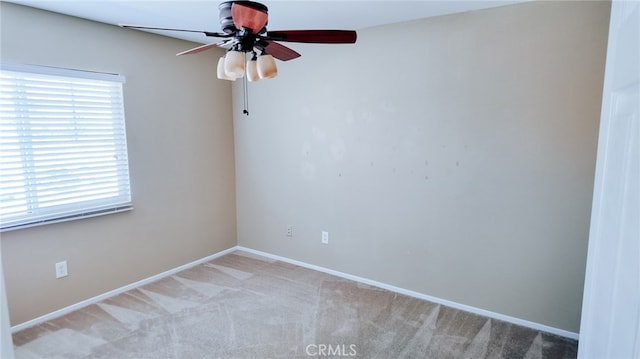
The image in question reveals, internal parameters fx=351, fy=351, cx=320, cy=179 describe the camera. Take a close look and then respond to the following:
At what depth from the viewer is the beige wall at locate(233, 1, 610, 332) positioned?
2387 millimetres

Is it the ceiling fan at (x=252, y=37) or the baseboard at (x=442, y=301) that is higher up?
the ceiling fan at (x=252, y=37)

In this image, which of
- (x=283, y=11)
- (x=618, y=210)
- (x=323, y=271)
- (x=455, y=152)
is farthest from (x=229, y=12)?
(x=323, y=271)

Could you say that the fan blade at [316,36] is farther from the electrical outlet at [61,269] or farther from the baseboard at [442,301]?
the electrical outlet at [61,269]

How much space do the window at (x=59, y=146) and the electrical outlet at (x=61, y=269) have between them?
1.21 ft

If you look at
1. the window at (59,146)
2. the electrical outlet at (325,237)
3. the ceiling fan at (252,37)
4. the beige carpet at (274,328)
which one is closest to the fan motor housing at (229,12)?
the ceiling fan at (252,37)

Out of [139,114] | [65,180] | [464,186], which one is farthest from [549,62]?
[65,180]

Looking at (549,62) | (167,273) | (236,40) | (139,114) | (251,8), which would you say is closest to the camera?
(251,8)

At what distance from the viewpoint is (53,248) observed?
274 centimetres

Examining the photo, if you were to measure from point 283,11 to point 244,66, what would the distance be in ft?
3.51

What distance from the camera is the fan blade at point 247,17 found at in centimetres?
151

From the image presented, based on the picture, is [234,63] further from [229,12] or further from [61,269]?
[61,269]

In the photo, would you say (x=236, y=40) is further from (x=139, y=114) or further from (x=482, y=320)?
(x=482, y=320)

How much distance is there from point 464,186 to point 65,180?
3.16 metres

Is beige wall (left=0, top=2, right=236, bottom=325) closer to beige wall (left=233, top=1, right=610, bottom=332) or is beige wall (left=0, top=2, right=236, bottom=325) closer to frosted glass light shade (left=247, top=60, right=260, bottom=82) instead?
beige wall (left=233, top=1, right=610, bottom=332)
